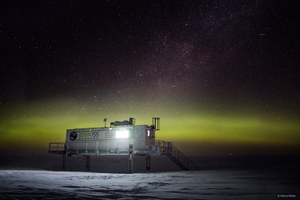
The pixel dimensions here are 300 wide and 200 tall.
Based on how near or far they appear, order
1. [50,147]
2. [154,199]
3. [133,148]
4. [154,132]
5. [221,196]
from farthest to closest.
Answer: [50,147] < [154,132] < [133,148] < [221,196] < [154,199]

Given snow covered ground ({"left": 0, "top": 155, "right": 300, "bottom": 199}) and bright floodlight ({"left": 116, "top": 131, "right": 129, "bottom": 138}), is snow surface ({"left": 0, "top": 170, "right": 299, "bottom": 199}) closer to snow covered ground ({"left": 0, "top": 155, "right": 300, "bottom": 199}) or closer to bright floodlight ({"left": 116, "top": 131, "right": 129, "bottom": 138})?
snow covered ground ({"left": 0, "top": 155, "right": 300, "bottom": 199})

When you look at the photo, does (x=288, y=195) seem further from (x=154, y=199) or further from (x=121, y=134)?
(x=121, y=134)

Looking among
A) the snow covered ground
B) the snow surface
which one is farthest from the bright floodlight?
the snow surface

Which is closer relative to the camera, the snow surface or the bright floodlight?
the snow surface

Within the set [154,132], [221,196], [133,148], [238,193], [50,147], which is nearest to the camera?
[221,196]

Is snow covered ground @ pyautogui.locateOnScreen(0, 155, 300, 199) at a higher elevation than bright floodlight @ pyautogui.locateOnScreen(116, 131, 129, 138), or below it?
below

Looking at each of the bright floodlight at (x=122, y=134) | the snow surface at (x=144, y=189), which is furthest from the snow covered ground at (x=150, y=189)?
the bright floodlight at (x=122, y=134)

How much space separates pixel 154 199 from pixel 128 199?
1.09 metres

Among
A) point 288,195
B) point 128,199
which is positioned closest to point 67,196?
point 128,199

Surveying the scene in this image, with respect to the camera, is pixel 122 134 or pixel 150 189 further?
pixel 122 134

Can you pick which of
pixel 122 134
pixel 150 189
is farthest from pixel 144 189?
pixel 122 134

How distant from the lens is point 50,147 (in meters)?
36.4

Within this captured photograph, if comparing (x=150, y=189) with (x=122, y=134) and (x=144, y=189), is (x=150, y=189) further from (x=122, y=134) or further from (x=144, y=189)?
(x=122, y=134)

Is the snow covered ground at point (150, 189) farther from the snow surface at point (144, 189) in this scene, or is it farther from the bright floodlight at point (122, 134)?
the bright floodlight at point (122, 134)
